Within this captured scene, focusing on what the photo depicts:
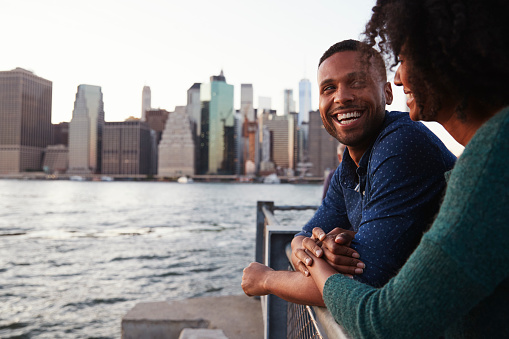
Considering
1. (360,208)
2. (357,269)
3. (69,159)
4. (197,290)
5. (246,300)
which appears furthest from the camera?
(69,159)

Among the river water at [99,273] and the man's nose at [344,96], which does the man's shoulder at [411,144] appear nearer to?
the man's nose at [344,96]

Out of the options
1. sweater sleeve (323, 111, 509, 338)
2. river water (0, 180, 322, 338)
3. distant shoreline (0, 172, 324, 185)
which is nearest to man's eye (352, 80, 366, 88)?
sweater sleeve (323, 111, 509, 338)

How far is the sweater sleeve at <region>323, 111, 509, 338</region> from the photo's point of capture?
0.72 m

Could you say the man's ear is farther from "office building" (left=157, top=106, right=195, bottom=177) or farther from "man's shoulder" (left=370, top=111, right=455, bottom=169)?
"office building" (left=157, top=106, right=195, bottom=177)

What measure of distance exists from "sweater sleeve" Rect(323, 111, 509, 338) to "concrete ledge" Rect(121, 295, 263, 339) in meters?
3.45

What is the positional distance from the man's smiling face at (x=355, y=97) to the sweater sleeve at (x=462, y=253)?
3.68 feet

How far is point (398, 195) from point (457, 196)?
0.59 meters

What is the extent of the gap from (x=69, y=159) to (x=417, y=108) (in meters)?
176

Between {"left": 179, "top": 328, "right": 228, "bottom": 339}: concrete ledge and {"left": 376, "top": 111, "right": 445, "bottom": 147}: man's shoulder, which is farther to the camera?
{"left": 179, "top": 328, "right": 228, "bottom": 339}: concrete ledge

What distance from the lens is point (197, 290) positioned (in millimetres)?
9695

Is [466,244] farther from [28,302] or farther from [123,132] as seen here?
[123,132]

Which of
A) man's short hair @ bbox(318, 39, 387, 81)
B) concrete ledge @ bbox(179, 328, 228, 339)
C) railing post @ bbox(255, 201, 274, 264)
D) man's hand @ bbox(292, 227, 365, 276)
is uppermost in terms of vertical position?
man's short hair @ bbox(318, 39, 387, 81)

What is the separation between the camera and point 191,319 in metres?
4.27

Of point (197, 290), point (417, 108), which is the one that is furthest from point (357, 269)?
point (197, 290)
